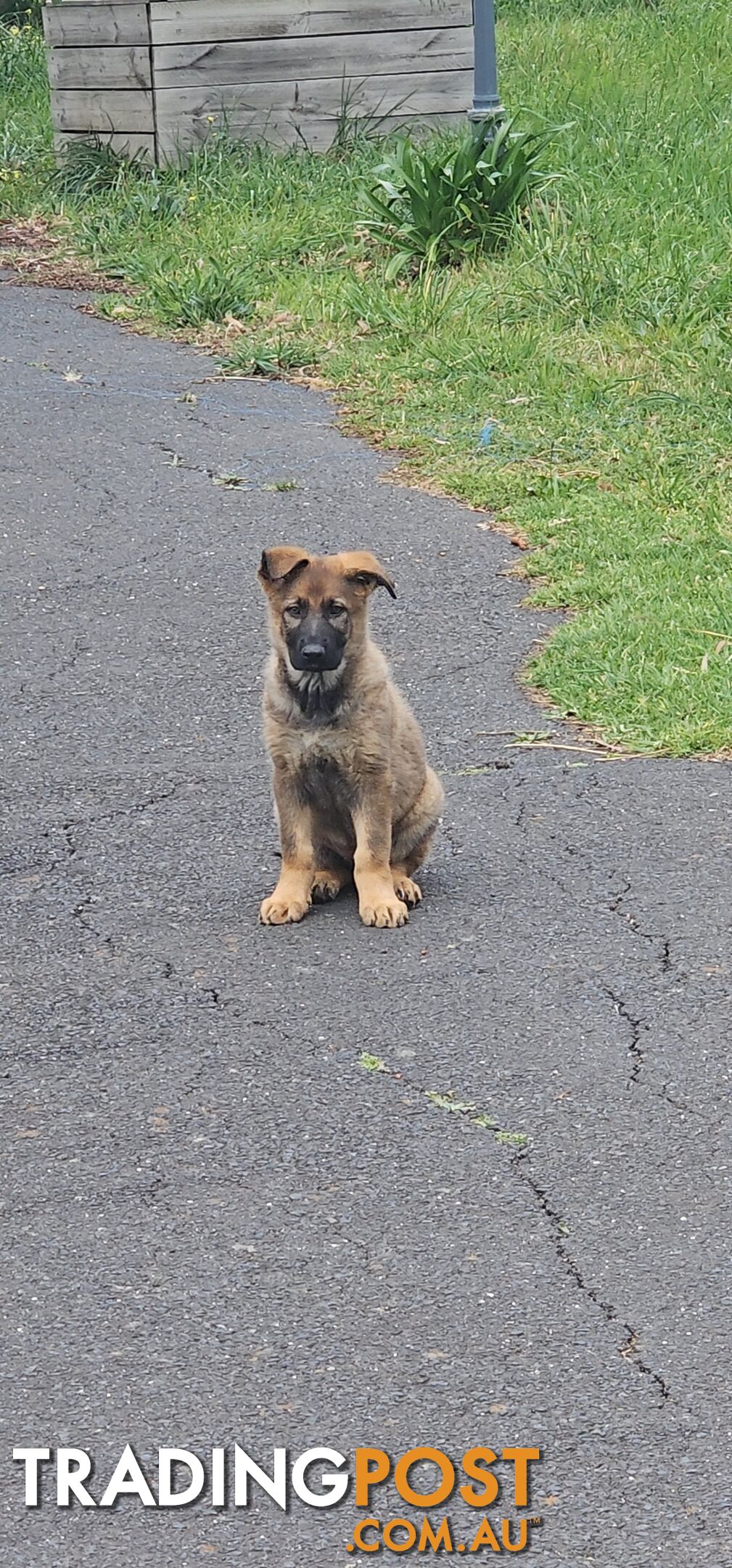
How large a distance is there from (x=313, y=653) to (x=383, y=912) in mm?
705

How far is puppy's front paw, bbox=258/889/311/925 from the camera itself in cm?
489

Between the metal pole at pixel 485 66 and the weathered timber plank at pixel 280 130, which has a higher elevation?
the metal pole at pixel 485 66

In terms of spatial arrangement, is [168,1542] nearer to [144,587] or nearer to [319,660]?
[319,660]

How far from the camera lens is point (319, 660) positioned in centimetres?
461

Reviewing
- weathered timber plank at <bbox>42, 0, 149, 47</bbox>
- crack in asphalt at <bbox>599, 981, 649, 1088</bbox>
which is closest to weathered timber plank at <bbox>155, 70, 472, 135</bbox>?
weathered timber plank at <bbox>42, 0, 149, 47</bbox>

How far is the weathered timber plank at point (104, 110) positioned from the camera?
1219 centimetres

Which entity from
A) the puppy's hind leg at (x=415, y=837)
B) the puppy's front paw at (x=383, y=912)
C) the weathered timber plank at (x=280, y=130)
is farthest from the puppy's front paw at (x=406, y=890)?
the weathered timber plank at (x=280, y=130)

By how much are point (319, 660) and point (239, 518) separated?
3.83m

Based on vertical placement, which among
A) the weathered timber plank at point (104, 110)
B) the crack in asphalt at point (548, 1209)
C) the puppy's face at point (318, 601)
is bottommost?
the crack in asphalt at point (548, 1209)

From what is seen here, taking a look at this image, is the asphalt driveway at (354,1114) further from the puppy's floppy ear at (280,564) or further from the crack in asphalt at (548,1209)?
the puppy's floppy ear at (280,564)

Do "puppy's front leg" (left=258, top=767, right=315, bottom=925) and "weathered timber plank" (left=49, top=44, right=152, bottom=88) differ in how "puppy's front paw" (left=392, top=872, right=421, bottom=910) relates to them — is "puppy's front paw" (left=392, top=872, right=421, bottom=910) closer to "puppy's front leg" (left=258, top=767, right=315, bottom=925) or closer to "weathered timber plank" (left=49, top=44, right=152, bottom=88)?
"puppy's front leg" (left=258, top=767, right=315, bottom=925)

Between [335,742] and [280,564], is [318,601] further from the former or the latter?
[335,742]

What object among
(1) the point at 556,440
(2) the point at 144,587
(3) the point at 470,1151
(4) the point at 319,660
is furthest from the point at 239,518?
(3) the point at 470,1151

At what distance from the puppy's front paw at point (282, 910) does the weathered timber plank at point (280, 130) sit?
8.52 meters
